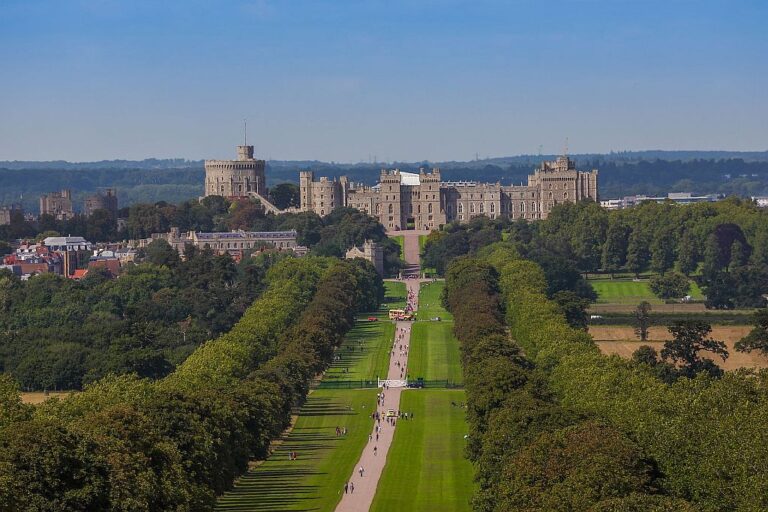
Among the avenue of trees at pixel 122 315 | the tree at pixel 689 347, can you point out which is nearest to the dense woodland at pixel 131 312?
the avenue of trees at pixel 122 315

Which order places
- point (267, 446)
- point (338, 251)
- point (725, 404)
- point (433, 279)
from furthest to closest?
point (338, 251) → point (433, 279) → point (267, 446) → point (725, 404)

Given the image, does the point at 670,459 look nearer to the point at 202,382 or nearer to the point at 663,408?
the point at 663,408

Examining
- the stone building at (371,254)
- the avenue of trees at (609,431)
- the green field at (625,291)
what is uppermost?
the avenue of trees at (609,431)

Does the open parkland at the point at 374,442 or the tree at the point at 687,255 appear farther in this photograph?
the tree at the point at 687,255

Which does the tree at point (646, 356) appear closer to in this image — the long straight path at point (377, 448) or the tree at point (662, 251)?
the long straight path at point (377, 448)

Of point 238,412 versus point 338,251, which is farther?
point 338,251

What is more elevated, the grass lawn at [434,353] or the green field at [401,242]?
the green field at [401,242]

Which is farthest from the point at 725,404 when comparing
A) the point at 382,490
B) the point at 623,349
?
the point at 623,349
